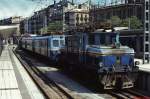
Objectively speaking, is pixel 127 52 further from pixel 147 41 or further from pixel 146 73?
pixel 147 41

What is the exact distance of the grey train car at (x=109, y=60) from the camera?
65.3 ft

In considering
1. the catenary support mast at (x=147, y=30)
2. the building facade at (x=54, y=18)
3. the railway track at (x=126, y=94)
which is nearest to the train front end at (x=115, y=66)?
the railway track at (x=126, y=94)

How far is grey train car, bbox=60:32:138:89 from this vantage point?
19.9 meters

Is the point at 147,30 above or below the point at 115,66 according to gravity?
above

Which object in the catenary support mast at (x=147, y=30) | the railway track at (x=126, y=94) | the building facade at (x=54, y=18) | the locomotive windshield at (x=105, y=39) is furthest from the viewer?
the building facade at (x=54, y=18)

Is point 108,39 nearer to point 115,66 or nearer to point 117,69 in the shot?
point 115,66

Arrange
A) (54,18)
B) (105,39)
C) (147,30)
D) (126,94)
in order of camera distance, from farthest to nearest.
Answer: (54,18)
(147,30)
(105,39)
(126,94)

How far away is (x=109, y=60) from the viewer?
20094 millimetres

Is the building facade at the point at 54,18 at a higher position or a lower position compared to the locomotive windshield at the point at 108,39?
higher

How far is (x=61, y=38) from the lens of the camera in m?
35.2

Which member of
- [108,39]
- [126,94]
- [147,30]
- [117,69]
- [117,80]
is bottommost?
[126,94]

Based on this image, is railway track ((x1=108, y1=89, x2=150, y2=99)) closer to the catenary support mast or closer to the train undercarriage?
the train undercarriage

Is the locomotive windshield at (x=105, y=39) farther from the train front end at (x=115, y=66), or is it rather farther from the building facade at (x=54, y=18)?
the building facade at (x=54, y=18)

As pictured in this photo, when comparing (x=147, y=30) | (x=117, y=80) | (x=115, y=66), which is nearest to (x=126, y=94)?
(x=117, y=80)
